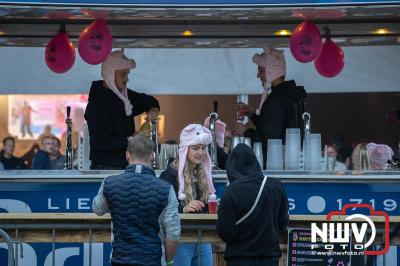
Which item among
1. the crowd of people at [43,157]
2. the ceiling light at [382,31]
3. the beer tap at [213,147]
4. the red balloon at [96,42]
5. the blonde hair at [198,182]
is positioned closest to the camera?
the blonde hair at [198,182]

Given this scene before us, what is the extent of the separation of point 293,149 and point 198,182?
1.66 metres

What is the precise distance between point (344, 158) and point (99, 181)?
6.45m

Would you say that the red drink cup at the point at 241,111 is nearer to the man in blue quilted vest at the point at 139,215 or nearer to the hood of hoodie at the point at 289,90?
the hood of hoodie at the point at 289,90

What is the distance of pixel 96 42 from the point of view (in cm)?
993

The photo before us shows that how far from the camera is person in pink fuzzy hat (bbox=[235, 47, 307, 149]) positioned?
997 centimetres

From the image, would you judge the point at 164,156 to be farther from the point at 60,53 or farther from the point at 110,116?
the point at 60,53

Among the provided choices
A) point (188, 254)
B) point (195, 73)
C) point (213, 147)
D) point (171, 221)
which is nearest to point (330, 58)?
point (213, 147)

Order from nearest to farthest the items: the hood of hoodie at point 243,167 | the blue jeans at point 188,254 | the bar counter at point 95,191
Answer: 1. the hood of hoodie at point 243,167
2. the blue jeans at point 188,254
3. the bar counter at point 95,191

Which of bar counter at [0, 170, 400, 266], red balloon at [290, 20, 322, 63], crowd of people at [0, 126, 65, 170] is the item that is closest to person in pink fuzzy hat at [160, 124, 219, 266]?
bar counter at [0, 170, 400, 266]

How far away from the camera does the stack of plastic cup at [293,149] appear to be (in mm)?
9633

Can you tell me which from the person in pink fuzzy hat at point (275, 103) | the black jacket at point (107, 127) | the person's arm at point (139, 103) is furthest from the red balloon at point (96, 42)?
the person in pink fuzzy hat at point (275, 103)

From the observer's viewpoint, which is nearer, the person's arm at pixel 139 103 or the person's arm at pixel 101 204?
the person's arm at pixel 101 204

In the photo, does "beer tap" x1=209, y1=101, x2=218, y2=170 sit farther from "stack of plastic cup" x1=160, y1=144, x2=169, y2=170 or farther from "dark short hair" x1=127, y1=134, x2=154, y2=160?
"dark short hair" x1=127, y1=134, x2=154, y2=160

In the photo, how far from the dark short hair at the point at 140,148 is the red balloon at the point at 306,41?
3736mm
